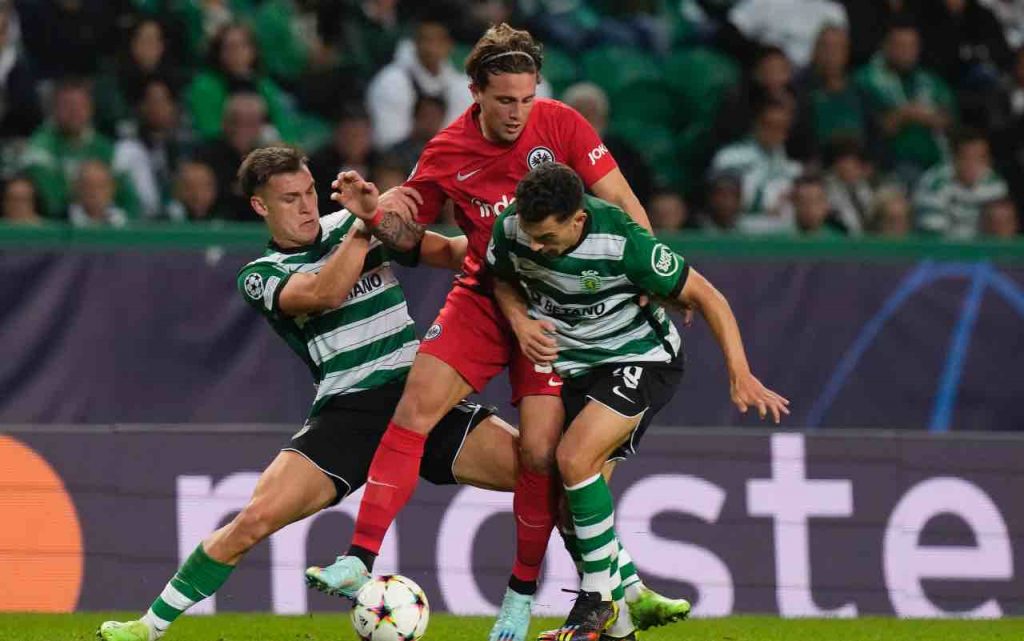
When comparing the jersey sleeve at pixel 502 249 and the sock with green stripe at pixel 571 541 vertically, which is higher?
the jersey sleeve at pixel 502 249

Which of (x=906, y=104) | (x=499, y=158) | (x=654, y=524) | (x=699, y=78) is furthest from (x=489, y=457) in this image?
(x=906, y=104)

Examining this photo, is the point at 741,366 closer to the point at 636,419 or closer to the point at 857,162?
the point at 636,419

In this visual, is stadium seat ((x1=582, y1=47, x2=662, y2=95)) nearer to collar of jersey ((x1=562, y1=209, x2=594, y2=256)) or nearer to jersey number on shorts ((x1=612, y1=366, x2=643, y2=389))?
jersey number on shorts ((x1=612, y1=366, x2=643, y2=389))

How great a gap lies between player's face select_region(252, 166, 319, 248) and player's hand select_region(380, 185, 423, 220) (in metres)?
0.29

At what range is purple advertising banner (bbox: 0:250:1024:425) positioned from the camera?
9602 millimetres

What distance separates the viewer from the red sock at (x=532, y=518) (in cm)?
654

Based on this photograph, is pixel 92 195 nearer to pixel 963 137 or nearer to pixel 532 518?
pixel 532 518

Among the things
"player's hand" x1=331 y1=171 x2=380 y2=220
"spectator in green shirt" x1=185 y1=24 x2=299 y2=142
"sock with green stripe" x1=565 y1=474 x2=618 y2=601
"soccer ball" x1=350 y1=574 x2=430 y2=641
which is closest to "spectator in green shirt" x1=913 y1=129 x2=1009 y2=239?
"spectator in green shirt" x1=185 y1=24 x2=299 y2=142

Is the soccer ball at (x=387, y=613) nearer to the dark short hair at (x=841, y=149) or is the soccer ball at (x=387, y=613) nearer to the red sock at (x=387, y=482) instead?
the red sock at (x=387, y=482)

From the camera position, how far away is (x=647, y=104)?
12680 mm

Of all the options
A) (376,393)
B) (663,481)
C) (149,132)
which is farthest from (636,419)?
(149,132)

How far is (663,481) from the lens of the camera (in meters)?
8.55

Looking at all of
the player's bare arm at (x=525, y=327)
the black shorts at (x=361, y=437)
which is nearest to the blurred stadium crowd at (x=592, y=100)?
the black shorts at (x=361, y=437)

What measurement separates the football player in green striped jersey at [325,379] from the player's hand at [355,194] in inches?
6.3
